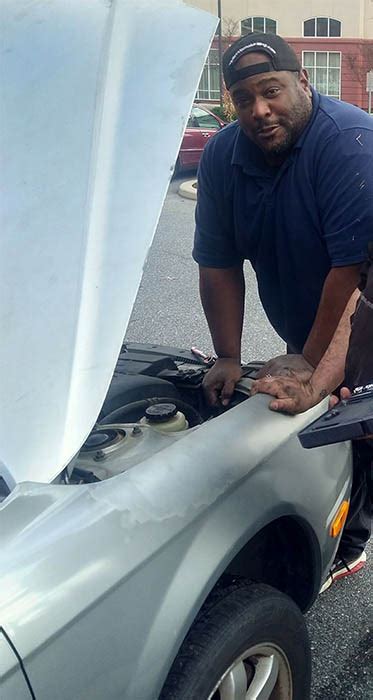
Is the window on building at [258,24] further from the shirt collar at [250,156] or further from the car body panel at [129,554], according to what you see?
the car body panel at [129,554]

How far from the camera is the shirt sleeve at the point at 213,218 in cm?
279

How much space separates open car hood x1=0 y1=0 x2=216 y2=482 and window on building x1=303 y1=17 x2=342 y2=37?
45.2 meters

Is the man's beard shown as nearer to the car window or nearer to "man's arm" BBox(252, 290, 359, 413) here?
"man's arm" BBox(252, 290, 359, 413)

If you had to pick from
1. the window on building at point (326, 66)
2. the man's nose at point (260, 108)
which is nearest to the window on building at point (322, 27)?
the window on building at point (326, 66)

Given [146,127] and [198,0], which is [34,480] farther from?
[198,0]

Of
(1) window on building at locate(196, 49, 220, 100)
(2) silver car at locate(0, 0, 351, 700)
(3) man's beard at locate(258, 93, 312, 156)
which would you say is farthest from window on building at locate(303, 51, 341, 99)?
(2) silver car at locate(0, 0, 351, 700)

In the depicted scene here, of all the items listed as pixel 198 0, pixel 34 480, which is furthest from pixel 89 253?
pixel 198 0

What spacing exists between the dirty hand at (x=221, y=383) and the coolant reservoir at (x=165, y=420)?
0.32 meters

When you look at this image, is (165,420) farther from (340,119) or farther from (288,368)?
(340,119)

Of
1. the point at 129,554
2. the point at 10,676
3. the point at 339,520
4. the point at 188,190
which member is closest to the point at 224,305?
the point at 339,520

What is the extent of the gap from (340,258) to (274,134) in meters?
0.47

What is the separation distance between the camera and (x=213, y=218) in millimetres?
2859

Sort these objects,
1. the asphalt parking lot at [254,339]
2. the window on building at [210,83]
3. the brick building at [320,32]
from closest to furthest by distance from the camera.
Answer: the asphalt parking lot at [254,339]
the window on building at [210,83]
the brick building at [320,32]

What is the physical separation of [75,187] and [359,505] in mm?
1494
